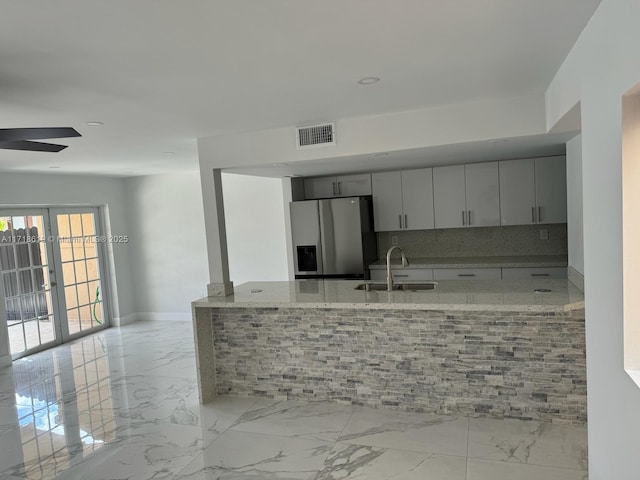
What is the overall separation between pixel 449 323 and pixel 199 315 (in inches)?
82.4

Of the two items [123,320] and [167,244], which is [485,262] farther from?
[123,320]

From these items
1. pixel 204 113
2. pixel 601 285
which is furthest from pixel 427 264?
pixel 601 285

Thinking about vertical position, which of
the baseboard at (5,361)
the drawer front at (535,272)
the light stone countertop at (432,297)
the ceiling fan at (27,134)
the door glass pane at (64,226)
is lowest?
the baseboard at (5,361)

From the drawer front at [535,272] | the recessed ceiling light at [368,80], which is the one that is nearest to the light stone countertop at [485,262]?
the drawer front at [535,272]

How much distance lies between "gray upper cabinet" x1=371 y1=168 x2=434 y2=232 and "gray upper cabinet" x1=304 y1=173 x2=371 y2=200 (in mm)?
115

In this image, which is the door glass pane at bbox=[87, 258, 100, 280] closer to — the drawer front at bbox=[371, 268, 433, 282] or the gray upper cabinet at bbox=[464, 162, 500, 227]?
the drawer front at bbox=[371, 268, 433, 282]

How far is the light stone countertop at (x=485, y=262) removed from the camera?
4844 mm

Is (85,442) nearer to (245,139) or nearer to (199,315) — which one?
(199,315)

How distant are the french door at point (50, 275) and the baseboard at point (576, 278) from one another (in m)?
6.20

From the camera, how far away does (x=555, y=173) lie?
193 inches

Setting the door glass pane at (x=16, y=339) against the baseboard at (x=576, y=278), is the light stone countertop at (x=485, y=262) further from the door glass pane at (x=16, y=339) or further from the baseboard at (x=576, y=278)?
the door glass pane at (x=16, y=339)

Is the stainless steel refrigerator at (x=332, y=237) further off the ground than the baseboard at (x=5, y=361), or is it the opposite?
the stainless steel refrigerator at (x=332, y=237)

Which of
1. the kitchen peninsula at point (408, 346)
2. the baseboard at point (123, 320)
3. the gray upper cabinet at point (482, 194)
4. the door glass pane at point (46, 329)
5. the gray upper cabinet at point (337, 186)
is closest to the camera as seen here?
the kitchen peninsula at point (408, 346)

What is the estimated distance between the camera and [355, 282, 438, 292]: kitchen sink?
3.83 m
